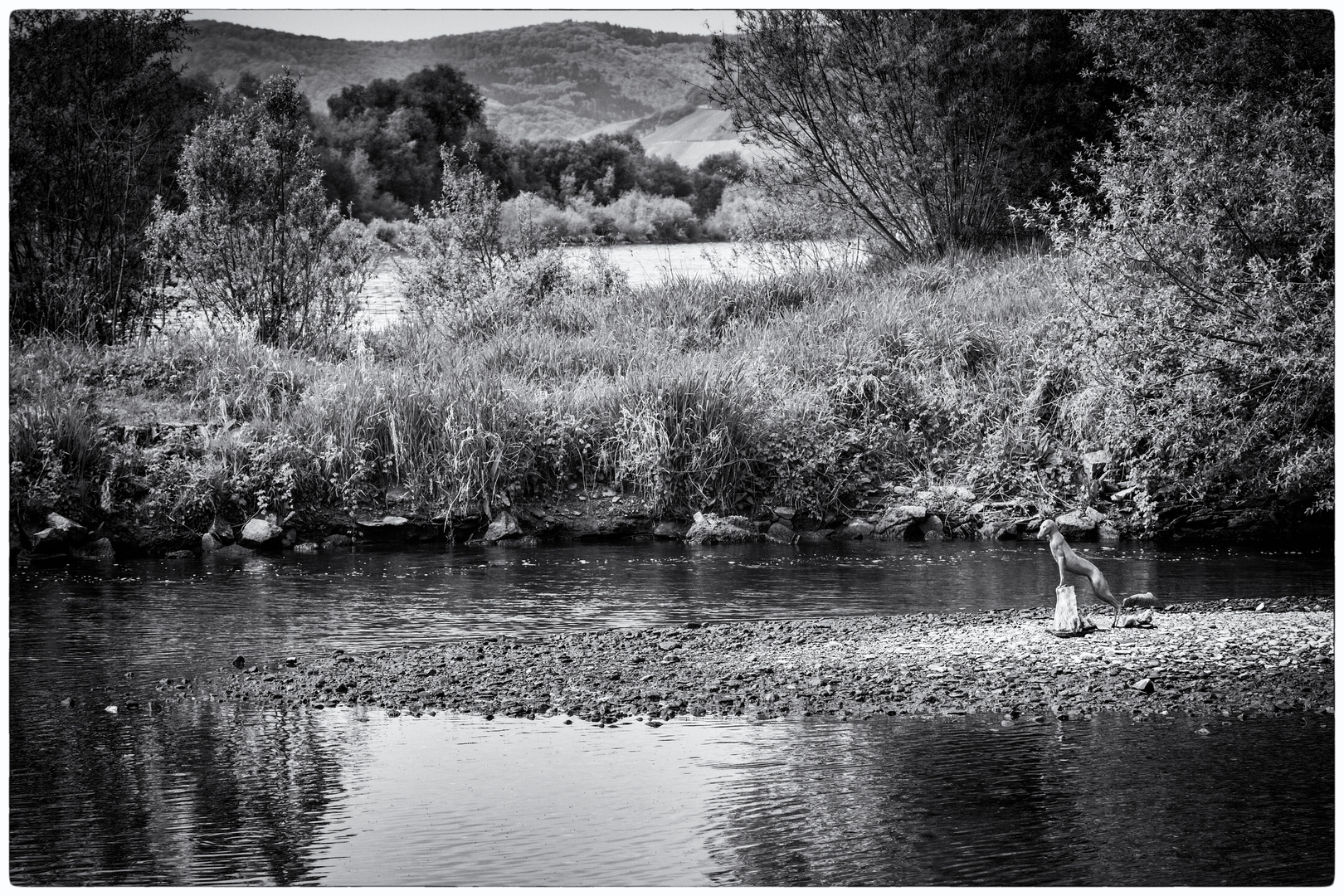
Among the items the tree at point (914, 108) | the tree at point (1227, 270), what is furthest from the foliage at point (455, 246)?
the tree at point (1227, 270)

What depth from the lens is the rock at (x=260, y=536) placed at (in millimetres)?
12461

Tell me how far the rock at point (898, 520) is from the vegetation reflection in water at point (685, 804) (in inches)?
270

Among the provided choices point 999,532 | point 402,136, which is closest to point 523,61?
point 999,532

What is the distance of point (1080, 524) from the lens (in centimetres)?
1280

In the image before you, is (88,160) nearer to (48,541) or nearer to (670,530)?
(48,541)

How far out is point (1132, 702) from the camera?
257 inches

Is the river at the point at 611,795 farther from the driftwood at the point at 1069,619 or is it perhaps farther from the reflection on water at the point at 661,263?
the reflection on water at the point at 661,263

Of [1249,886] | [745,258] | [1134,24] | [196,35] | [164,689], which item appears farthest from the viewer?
[745,258]

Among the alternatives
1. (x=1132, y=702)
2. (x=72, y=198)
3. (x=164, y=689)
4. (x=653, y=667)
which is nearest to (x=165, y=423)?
(x=72, y=198)

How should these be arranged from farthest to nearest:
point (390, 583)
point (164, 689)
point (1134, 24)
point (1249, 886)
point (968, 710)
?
point (1134, 24), point (390, 583), point (164, 689), point (968, 710), point (1249, 886)

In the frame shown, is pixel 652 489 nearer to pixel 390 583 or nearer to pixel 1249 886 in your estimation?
pixel 390 583

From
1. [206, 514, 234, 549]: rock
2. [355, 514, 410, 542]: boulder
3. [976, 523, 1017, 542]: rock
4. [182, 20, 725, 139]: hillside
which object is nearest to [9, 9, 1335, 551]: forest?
[976, 523, 1017, 542]: rock

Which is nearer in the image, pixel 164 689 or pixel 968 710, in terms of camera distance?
pixel 968 710

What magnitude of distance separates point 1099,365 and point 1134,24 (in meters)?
3.55
